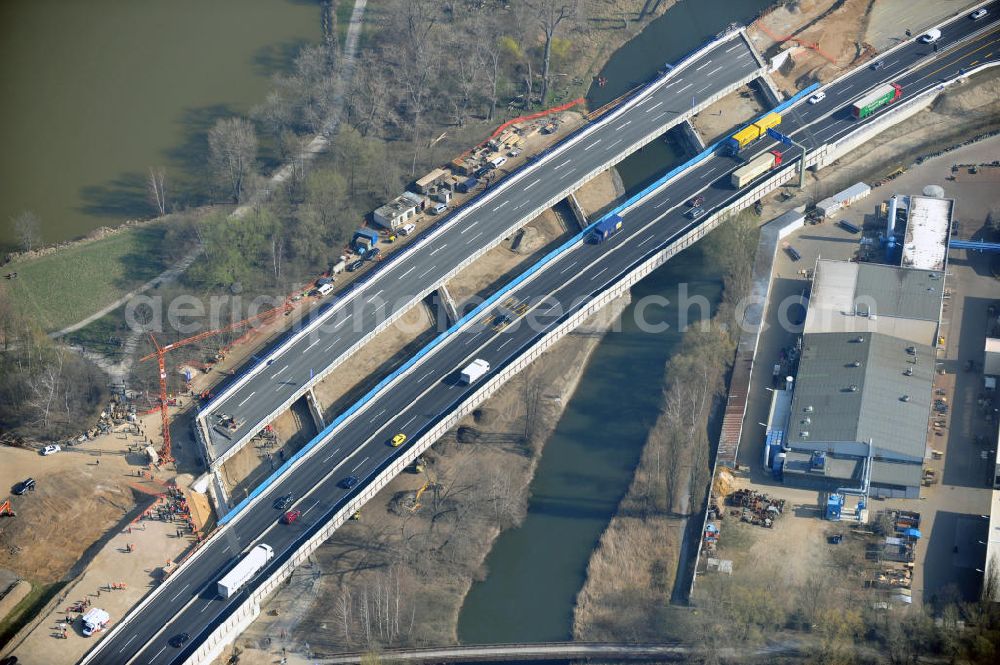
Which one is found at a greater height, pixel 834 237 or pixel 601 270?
pixel 834 237

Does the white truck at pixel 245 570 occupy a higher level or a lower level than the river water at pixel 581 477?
lower

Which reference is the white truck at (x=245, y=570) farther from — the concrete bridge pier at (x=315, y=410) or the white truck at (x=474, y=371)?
the white truck at (x=474, y=371)

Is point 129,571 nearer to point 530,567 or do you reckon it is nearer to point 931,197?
point 530,567

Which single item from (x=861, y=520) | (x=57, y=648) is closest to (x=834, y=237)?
(x=861, y=520)

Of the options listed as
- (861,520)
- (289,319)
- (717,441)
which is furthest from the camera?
(289,319)

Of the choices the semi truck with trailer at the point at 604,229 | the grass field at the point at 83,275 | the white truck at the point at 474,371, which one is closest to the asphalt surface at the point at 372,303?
the semi truck with trailer at the point at 604,229

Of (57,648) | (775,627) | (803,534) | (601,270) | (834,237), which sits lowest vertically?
(57,648)

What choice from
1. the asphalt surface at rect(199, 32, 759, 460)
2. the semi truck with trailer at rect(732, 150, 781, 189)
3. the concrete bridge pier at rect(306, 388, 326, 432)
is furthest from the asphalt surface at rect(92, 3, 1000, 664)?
the asphalt surface at rect(199, 32, 759, 460)
